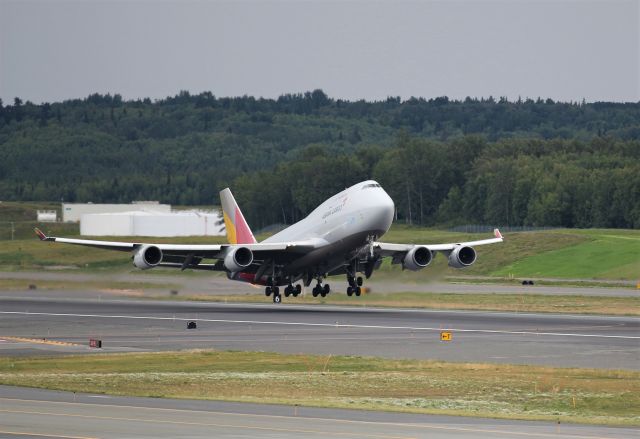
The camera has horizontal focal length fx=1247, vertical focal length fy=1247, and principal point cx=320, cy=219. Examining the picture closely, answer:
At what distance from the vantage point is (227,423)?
91.7 ft

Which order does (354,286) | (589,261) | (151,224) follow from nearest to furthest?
(354,286) < (589,261) < (151,224)

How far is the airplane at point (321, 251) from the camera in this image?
2547 inches

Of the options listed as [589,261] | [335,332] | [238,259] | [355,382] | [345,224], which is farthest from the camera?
[589,261]

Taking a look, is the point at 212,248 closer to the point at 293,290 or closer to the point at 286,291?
the point at 286,291

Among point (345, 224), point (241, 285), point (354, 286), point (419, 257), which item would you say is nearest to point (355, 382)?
point (345, 224)

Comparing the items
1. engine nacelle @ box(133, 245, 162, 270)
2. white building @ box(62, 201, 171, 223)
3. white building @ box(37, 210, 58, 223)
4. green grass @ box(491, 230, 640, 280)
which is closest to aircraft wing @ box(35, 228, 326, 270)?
engine nacelle @ box(133, 245, 162, 270)

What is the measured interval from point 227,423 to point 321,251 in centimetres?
3946

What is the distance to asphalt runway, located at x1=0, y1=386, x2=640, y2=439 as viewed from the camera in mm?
26266

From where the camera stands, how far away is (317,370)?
1655 inches

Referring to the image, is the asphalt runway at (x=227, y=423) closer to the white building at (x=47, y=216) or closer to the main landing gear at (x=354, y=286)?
the main landing gear at (x=354, y=286)

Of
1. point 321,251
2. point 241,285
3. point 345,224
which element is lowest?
point 241,285

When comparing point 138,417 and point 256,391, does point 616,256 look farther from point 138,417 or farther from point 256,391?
point 138,417

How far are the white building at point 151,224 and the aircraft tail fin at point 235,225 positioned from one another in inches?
2399

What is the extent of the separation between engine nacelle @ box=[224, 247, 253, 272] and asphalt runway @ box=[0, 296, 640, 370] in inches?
99.9
